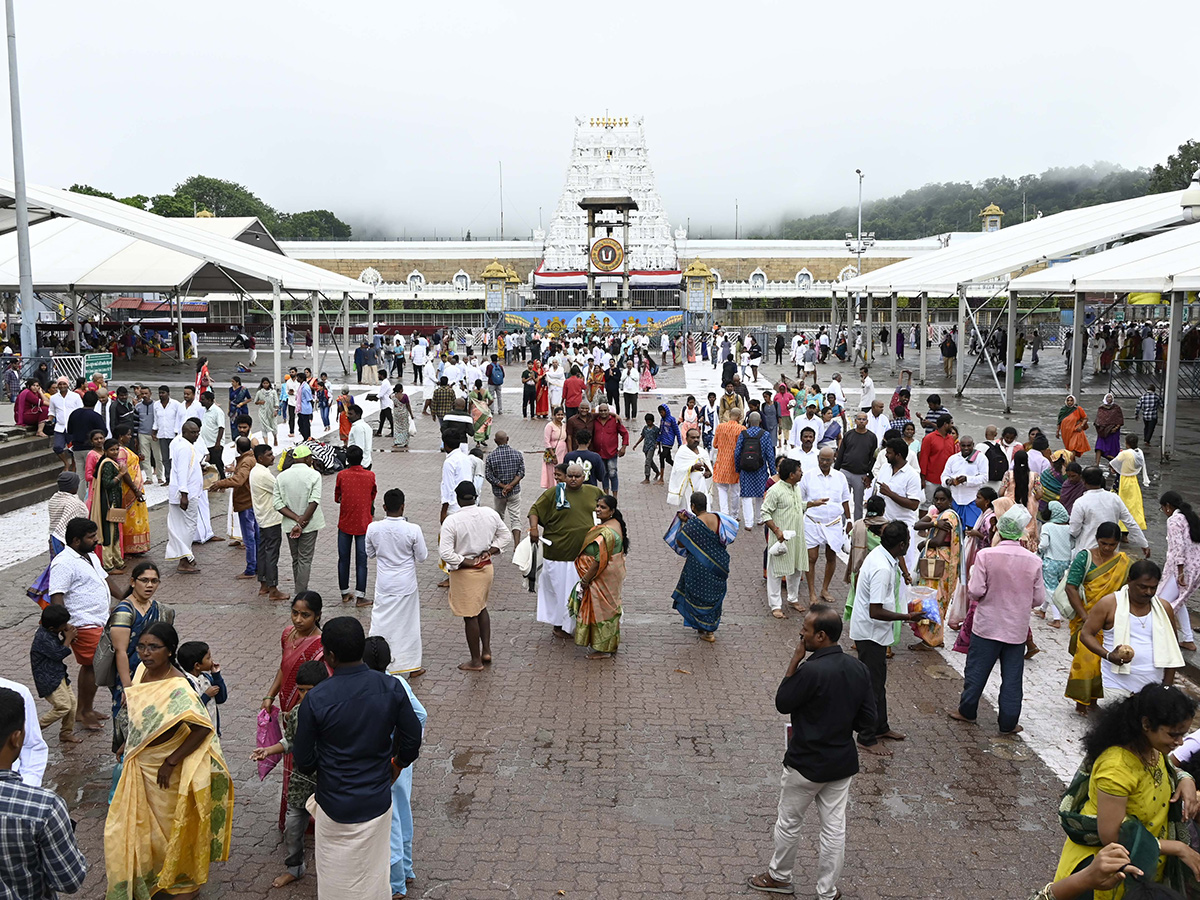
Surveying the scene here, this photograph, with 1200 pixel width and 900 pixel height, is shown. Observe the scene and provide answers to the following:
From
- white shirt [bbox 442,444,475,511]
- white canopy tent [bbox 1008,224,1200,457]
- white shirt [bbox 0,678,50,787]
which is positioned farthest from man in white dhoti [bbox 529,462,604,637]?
white canopy tent [bbox 1008,224,1200,457]

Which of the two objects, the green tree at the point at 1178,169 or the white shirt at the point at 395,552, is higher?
the green tree at the point at 1178,169

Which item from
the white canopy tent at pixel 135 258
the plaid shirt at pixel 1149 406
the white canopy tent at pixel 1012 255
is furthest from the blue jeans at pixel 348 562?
the white canopy tent at pixel 135 258

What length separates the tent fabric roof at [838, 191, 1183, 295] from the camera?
22.0 m

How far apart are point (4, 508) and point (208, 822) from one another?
10.2m

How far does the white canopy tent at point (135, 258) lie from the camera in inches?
941

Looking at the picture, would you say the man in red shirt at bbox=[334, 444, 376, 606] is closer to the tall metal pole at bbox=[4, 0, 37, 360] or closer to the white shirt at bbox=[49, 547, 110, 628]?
the white shirt at bbox=[49, 547, 110, 628]

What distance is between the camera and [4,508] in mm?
12500

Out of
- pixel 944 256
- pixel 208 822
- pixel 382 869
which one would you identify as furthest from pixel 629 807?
pixel 944 256

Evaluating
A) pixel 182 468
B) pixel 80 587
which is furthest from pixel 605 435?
pixel 80 587

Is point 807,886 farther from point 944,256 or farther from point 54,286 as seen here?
point 944,256

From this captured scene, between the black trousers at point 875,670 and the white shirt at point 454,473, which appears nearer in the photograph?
the black trousers at point 875,670

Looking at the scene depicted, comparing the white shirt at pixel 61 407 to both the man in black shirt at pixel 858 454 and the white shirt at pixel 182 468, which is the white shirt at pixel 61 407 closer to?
the white shirt at pixel 182 468

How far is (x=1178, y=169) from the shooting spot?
65.4 meters

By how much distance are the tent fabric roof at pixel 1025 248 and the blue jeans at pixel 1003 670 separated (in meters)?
17.2
